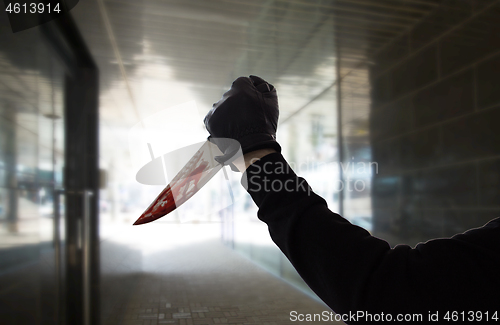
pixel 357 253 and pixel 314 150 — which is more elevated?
pixel 314 150

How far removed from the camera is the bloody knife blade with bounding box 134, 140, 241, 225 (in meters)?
0.49

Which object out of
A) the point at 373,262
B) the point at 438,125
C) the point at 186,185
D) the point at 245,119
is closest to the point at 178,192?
the point at 186,185

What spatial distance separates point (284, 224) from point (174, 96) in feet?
3.88

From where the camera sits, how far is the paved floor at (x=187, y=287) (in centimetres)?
110

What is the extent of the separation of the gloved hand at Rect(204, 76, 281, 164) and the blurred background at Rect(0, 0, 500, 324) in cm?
40

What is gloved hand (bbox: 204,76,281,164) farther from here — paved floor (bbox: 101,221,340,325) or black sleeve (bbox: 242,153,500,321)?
paved floor (bbox: 101,221,340,325)

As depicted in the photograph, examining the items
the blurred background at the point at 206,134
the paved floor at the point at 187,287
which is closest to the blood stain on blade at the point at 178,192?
the blurred background at the point at 206,134

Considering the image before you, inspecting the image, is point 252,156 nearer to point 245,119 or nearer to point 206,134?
point 245,119

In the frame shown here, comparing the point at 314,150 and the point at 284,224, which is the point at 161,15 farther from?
the point at 284,224

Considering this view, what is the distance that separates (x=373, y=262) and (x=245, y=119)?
210mm

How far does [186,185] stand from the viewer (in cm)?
50

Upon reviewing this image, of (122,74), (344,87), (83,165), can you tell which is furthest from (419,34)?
(83,165)

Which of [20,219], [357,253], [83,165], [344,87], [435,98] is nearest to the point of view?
[357,253]

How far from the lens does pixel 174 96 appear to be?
1.41 metres
